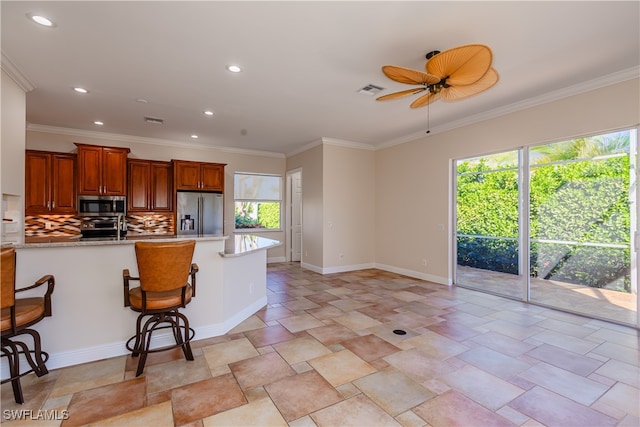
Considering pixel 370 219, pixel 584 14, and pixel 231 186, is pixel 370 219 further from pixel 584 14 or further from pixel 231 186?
pixel 584 14

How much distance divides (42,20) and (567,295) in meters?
6.70

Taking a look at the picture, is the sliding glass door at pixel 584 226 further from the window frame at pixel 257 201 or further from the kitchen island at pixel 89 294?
the window frame at pixel 257 201

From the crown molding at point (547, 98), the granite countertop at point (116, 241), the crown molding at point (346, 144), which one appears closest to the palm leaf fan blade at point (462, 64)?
the crown molding at point (547, 98)

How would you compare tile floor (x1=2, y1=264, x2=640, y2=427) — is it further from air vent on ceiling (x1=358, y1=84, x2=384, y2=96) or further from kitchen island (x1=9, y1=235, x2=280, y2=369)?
air vent on ceiling (x1=358, y1=84, x2=384, y2=96)

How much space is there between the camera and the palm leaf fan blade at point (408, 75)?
2.52 meters

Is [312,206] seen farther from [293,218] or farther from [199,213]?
[199,213]

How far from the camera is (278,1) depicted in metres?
2.23

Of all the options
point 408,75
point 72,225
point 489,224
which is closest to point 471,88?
point 408,75

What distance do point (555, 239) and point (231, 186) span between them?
644 cm

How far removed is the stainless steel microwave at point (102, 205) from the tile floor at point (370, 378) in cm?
368

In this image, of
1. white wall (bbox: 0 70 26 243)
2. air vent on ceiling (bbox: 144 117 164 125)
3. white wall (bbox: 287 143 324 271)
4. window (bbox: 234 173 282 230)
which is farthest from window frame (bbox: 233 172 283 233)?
white wall (bbox: 0 70 26 243)

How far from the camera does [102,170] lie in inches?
213

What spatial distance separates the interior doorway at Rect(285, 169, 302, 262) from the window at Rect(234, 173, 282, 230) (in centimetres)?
27

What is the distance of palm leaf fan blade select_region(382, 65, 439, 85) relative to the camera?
252 cm
